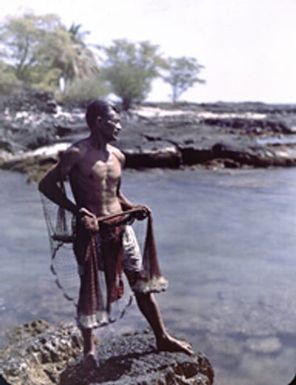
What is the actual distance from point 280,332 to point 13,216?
0.89 meters

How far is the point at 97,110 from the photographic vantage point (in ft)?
6.06

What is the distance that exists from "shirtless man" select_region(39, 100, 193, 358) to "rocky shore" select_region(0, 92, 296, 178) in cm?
6

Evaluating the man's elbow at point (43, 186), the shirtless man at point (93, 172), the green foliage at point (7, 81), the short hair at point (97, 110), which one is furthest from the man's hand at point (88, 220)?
the green foliage at point (7, 81)

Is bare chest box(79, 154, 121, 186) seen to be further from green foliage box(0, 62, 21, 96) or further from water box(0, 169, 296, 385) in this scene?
green foliage box(0, 62, 21, 96)

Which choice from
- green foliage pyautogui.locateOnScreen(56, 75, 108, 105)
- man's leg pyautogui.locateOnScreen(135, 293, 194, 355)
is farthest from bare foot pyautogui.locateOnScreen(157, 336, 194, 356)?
green foliage pyautogui.locateOnScreen(56, 75, 108, 105)

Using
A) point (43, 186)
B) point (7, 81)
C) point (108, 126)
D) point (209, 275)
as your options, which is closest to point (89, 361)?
point (209, 275)

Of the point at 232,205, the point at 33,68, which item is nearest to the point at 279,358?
the point at 232,205

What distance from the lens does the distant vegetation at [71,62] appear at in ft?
6.58

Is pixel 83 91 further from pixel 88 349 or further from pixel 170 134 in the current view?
pixel 88 349

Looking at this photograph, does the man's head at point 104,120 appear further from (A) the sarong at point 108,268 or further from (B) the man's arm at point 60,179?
(A) the sarong at point 108,268

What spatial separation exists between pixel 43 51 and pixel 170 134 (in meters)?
0.52

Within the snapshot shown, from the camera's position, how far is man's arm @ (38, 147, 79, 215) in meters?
1.84

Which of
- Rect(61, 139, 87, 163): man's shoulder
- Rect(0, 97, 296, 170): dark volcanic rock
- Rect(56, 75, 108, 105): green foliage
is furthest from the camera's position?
Rect(0, 97, 296, 170): dark volcanic rock

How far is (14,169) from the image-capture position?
2.14m
